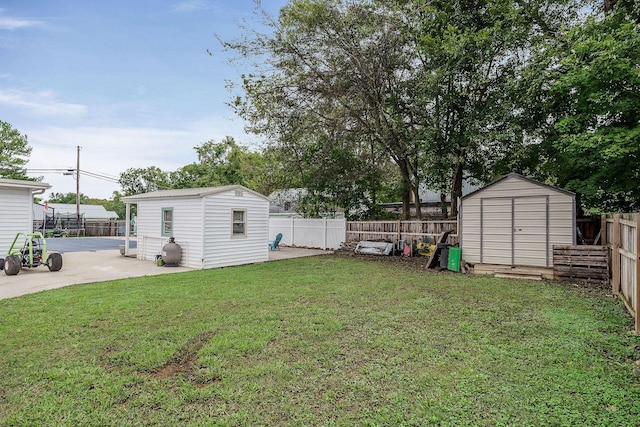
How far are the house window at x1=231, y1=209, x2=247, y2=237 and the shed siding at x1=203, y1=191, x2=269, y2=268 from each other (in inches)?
3.9

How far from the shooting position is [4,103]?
1916cm

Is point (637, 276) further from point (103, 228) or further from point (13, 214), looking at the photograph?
point (103, 228)

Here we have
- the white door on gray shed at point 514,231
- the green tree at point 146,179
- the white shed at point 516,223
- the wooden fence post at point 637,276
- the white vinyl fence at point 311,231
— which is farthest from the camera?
the green tree at point 146,179

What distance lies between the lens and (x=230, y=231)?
10.6 m

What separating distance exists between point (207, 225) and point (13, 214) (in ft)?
18.0

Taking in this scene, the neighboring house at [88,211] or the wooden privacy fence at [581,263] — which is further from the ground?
the neighboring house at [88,211]

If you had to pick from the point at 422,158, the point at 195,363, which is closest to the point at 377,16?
the point at 422,158

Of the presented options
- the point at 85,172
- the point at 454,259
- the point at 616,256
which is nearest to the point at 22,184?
the point at 454,259

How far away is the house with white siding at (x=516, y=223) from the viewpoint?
8.36m

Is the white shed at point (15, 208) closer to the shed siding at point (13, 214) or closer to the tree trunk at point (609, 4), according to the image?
the shed siding at point (13, 214)

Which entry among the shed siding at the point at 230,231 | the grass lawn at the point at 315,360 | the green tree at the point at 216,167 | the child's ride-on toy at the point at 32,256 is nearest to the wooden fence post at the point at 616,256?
the grass lawn at the point at 315,360

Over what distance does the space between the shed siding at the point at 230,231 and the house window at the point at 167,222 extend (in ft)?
5.63

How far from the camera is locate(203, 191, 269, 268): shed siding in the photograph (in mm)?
9969

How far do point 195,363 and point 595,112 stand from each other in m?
10.7
